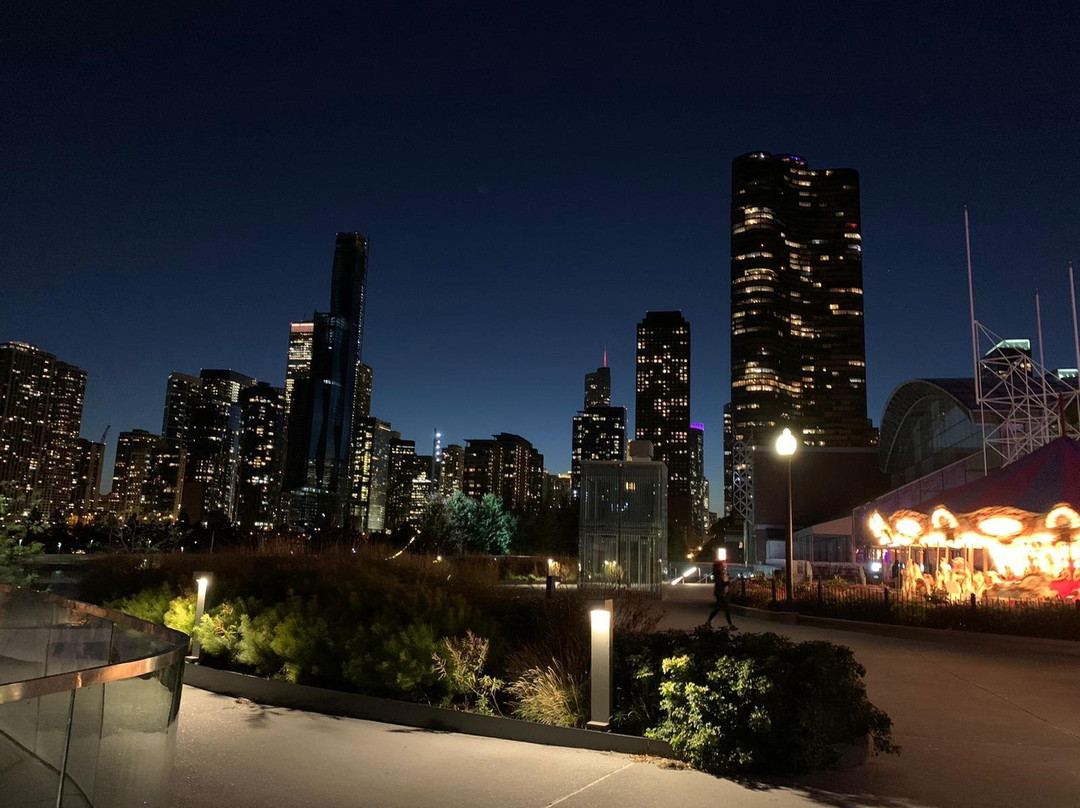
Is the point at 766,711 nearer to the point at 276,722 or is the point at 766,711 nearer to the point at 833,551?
the point at 276,722

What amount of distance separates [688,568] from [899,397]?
732 inches

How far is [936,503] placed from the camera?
975 inches

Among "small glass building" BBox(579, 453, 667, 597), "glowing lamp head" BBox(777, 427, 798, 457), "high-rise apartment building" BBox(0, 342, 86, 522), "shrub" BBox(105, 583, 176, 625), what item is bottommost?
"shrub" BBox(105, 583, 176, 625)

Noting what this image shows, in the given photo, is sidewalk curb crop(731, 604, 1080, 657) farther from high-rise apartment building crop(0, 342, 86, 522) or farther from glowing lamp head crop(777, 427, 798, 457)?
high-rise apartment building crop(0, 342, 86, 522)

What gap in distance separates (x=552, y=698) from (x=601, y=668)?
861mm

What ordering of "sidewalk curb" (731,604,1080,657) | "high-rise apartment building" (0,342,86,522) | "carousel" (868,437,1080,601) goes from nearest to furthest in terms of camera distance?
1. "sidewalk curb" (731,604,1080,657)
2. "carousel" (868,437,1080,601)
3. "high-rise apartment building" (0,342,86,522)

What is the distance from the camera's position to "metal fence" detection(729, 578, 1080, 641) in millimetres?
16812

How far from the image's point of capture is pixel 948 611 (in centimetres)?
1802

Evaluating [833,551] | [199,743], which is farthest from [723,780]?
[833,551]

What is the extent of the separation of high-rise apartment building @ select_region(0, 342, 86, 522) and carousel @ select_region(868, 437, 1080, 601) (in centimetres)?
15426

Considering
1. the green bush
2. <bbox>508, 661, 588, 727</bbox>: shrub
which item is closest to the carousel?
the green bush

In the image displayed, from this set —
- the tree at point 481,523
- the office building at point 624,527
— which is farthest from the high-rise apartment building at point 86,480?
the office building at point 624,527

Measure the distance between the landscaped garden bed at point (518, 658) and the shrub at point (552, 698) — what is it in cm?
1

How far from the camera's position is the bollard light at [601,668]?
7949 millimetres
